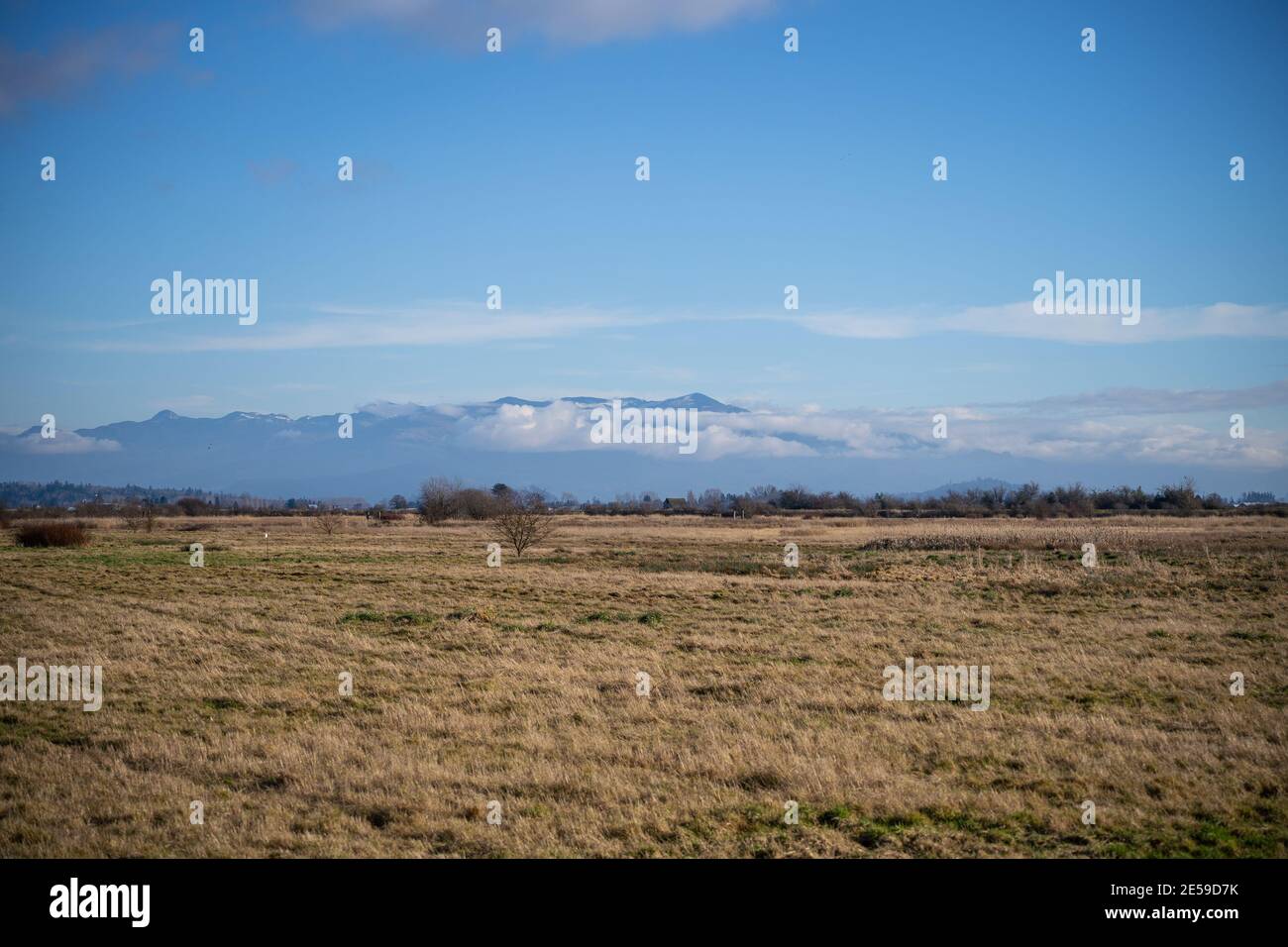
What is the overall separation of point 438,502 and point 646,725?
87.1 meters

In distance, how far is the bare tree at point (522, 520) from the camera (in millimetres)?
52844

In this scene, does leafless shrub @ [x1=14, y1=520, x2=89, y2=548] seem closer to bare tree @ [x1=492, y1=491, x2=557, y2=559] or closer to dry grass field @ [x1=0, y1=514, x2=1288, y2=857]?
bare tree @ [x1=492, y1=491, x2=557, y2=559]

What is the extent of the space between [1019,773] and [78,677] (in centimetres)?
1635

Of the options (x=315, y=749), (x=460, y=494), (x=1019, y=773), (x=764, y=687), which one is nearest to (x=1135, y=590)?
(x=764, y=687)

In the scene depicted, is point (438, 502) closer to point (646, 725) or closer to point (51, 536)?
point (51, 536)

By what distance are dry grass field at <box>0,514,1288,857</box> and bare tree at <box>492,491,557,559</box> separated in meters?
21.1

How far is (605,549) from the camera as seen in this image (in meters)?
56.9

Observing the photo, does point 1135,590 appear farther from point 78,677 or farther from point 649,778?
point 78,677

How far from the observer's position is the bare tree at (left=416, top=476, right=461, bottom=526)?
96.9 metres

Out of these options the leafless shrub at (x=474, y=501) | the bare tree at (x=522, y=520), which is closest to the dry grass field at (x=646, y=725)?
the bare tree at (x=522, y=520)

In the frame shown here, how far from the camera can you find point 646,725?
13.6 m

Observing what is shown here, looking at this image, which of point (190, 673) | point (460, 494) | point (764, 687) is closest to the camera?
point (764, 687)

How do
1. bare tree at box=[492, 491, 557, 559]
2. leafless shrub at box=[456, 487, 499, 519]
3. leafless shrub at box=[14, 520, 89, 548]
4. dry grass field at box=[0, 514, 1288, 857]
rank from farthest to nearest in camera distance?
leafless shrub at box=[456, 487, 499, 519] → leafless shrub at box=[14, 520, 89, 548] → bare tree at box=[492, 491, 557, 559] → dry grass field at box=[0, 514, 1288, 857]

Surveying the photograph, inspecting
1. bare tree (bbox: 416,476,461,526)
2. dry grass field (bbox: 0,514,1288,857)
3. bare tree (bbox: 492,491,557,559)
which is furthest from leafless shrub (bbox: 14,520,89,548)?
bare tree (bbox: 416,476,461,526)
